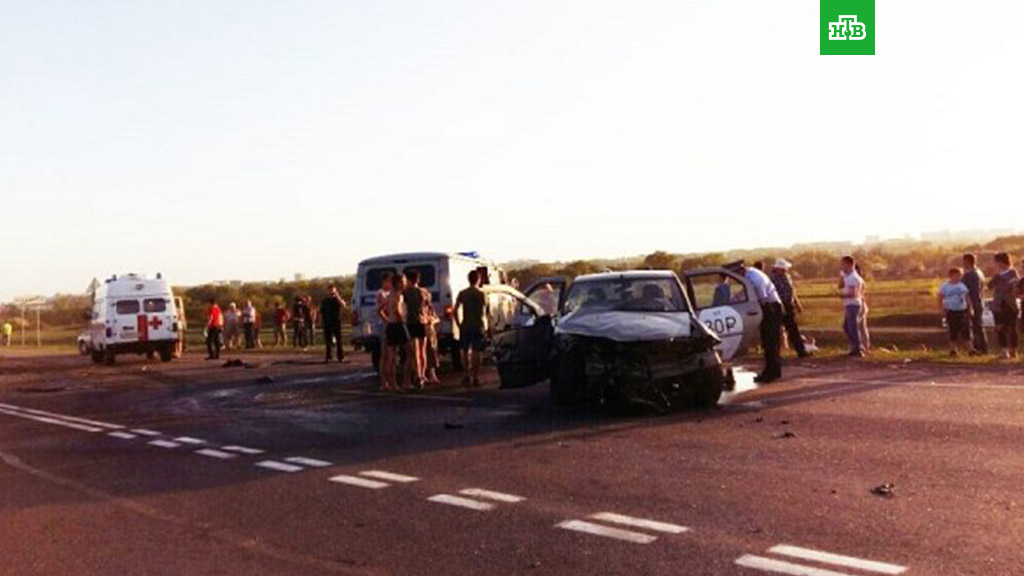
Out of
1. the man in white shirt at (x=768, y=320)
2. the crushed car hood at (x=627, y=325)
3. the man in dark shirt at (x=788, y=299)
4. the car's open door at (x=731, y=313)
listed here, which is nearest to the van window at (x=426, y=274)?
the car's open door at (x=731, y=313)

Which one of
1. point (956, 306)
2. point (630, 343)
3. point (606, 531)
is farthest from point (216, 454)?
point (956, 306)

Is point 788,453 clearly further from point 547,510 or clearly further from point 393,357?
point 393,357

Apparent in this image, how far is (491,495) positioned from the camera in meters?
8.28

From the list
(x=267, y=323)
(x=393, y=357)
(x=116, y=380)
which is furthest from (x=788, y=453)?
(x=267, y=323)

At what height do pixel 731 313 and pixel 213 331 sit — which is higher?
pixel 731 313

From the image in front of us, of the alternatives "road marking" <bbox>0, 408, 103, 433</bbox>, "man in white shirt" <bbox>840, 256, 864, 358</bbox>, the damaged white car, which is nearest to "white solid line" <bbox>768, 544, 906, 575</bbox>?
the damaged white car

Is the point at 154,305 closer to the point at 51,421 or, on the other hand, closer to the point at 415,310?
the point at 51,421

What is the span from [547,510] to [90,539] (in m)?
3.16

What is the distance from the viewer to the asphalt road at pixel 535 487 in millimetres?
6453

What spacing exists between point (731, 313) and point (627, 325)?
324 cm

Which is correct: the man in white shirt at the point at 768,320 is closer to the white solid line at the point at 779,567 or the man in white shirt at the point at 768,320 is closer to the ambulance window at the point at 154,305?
the white solid line at the point at 779,567

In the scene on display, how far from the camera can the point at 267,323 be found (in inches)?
2436

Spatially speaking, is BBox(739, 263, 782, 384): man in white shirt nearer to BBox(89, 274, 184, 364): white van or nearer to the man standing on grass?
the man standing on grass

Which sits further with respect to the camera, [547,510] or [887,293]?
[887,293]
